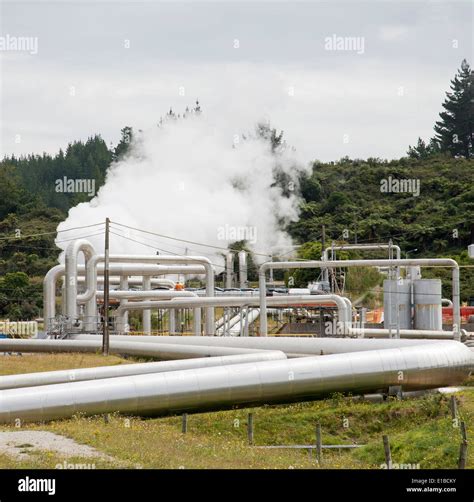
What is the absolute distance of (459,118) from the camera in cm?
11575

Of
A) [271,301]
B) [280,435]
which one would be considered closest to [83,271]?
[271,301]

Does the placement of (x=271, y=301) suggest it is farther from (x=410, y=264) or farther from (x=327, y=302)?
(x=410, y=264)

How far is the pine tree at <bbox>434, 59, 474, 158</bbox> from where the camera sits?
371ft

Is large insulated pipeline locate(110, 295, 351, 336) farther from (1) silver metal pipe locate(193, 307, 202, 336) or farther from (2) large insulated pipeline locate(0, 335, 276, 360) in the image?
(2) large insulated pipeline locate(0, 335, 276, 360)

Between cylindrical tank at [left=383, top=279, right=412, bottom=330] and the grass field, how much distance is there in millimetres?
13834

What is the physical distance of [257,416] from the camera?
27734 millimetres

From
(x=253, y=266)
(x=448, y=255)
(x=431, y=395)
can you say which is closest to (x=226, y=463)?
(x=431, y=395)

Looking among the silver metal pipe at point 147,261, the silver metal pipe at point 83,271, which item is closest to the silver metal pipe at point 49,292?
the silver metal pipe at point 83,271

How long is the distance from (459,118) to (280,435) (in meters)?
95.3

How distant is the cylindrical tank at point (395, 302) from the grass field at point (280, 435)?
13834mm

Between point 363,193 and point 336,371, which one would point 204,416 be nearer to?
point 336,371

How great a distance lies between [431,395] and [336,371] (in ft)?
13.2

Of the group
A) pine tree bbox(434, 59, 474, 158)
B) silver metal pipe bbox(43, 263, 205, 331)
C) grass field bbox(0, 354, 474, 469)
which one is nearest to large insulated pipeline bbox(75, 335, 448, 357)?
grass field bbox(0, 354, 474, 469)
